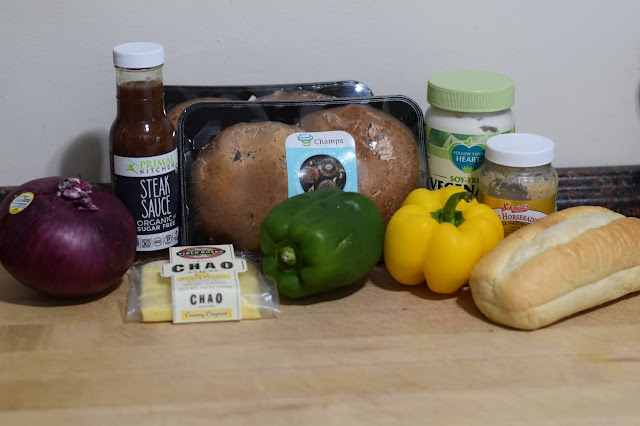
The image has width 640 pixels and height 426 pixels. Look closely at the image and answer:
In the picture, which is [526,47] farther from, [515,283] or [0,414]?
[0,414]

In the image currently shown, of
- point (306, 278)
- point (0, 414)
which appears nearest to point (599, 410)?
point (306, 278)

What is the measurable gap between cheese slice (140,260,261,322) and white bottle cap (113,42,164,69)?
0.31 m

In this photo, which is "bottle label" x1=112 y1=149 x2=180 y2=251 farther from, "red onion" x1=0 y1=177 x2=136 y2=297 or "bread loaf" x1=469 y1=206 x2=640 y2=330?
"bread loaf" x1=469 y1=206 x2=640 y2=330

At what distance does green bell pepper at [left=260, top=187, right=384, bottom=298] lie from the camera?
111 centimetres

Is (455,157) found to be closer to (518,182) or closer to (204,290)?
(518,182)

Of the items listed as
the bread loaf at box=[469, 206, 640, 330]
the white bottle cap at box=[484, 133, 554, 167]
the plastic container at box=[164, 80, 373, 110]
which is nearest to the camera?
the bread loaf at box=[469, 206, 640, 330]

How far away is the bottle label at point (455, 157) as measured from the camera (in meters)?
1.25

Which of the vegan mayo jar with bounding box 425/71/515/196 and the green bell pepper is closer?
the green bell pepper

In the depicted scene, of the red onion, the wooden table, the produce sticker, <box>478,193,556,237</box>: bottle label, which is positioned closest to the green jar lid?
<box>478,193,556,237</box>: bottle label

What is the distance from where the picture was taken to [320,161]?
1.26 metres

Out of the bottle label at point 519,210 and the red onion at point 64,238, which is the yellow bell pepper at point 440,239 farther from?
the red onion at point 64,238

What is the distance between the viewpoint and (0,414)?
0.90 m

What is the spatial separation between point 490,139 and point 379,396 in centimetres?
49

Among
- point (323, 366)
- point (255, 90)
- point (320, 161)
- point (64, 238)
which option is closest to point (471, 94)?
point (320, 161)
